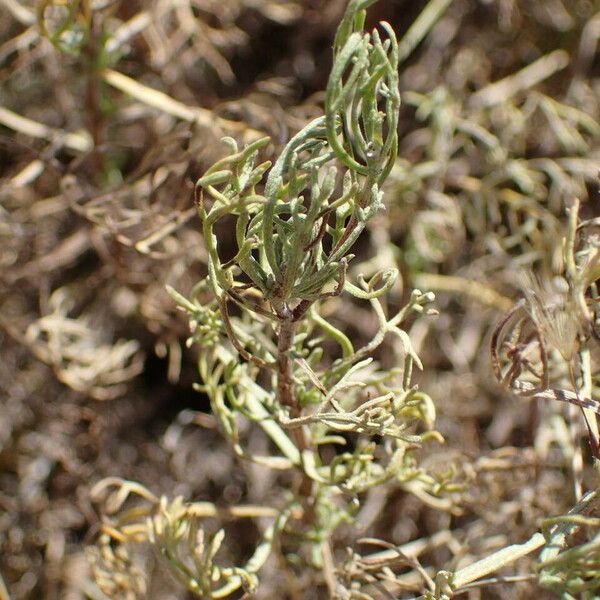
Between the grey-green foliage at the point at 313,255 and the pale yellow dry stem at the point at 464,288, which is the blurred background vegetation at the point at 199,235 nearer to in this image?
the pale yellow dry stem at the point at 464,288

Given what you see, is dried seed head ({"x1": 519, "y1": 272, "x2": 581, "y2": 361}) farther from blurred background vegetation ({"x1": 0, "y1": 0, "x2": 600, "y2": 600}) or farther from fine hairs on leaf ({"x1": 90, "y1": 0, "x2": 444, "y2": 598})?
blurred background vegetation ({"x1": 0, "y1": 0, "x2": 600, "y2": 600})

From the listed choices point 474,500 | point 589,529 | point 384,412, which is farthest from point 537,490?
point 384,412

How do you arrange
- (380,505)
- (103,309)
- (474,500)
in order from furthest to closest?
(103,309), (380,505), (474,500)

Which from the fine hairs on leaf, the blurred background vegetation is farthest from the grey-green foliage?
the blurred background vegetation

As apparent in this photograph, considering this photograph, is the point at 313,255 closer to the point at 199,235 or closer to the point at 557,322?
the point at 557,322

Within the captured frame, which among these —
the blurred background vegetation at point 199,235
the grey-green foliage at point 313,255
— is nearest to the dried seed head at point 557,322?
the grey-green foliage at point 313,255

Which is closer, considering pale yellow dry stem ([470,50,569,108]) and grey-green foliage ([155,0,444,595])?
grey-green foliage ([155,0,444,595])

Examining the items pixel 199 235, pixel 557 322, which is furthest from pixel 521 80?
pixel 557 322

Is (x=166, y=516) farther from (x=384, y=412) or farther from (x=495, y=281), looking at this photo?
(x=495, y=281)
